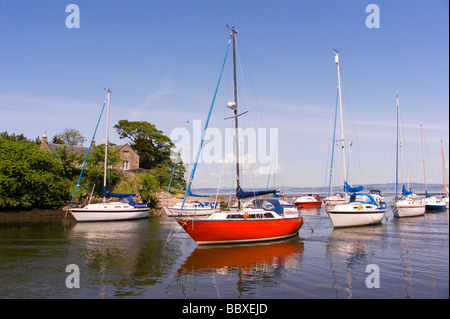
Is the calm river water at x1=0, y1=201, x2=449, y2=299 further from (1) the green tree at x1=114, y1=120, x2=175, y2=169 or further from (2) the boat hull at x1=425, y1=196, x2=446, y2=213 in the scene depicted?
(1) the green tree at x1=114, y1=120, x2=175, y2=169

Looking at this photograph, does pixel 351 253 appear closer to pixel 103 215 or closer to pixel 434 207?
pixel 103 215

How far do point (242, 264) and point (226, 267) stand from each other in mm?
1040

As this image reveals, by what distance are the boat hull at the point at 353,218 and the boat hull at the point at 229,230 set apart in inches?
347

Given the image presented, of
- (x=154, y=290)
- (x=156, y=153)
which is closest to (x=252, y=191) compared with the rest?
(x=154, y=290)

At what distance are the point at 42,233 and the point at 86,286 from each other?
1693 centimetres

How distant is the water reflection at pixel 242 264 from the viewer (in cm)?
1311

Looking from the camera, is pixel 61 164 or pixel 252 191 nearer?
pixel 252 191

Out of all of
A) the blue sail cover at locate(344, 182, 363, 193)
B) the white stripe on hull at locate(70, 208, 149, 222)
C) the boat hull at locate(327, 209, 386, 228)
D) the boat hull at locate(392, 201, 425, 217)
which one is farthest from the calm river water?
the boat hull at locate(392, 201, 425, 217)

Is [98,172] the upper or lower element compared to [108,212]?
upper

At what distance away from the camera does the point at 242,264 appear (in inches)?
640

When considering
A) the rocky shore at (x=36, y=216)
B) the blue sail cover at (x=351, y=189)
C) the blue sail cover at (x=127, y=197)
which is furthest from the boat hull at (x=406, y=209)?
the rocky shore at (x=36, y=216)

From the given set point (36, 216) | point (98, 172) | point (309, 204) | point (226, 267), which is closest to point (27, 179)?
point (36, 216)
